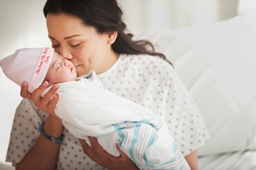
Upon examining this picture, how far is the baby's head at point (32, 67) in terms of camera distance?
129 cm

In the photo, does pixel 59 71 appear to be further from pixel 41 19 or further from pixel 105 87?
pixel 41 19

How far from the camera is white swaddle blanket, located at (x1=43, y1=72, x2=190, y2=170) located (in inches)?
49.4

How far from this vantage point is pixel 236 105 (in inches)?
70.9

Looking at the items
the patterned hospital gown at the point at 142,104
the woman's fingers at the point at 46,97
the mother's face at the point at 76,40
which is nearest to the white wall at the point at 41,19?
the patterned hospital gown at the point at 142,104

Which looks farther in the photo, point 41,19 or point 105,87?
point 41,19

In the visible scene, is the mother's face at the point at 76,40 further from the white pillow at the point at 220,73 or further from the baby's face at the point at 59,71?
the white pillow at the point at 220,73

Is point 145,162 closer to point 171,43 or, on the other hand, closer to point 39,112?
point 39,112

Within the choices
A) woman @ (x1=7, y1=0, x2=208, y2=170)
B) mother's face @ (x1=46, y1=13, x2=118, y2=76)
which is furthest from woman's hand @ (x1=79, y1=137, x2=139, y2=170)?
mother's face @ (x1=46, y1=13, x2=118, y2=76)

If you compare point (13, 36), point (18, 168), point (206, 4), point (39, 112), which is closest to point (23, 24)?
point (13, 36)

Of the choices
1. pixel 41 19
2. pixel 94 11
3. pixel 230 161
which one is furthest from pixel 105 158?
pixel 41 19

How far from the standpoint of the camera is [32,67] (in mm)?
1299

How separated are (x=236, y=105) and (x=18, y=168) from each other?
78 cm

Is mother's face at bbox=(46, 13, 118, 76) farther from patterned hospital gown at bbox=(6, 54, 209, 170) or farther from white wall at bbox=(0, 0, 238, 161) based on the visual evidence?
white wall at bbox=(0, 0, 238, 161)

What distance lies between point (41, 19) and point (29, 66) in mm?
673
